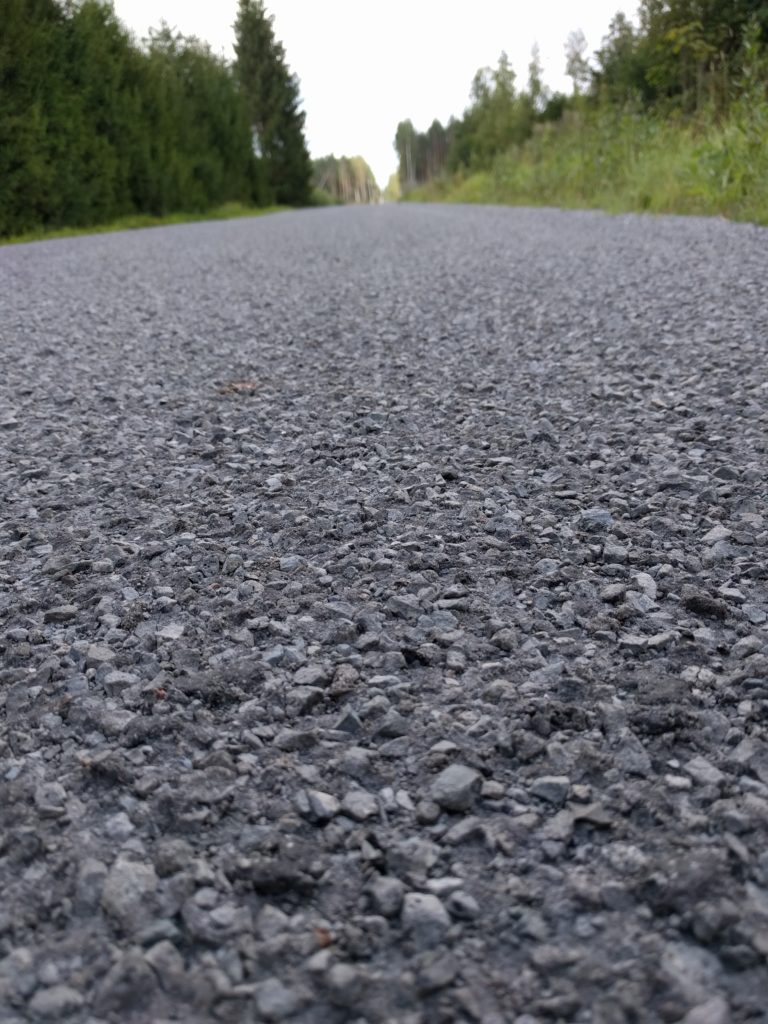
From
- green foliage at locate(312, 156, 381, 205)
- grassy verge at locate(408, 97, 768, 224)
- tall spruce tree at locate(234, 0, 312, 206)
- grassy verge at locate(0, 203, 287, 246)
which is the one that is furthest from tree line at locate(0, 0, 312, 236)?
green foliage at locate(312, 156, 381, 205)

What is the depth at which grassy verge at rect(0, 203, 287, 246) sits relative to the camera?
16219 mm

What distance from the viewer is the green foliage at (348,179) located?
144 metres

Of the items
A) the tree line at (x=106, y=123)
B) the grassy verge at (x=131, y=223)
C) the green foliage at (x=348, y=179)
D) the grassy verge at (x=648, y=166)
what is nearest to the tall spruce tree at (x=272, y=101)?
the tree line at (x=106, y=123)

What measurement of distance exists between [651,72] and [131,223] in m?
12.4

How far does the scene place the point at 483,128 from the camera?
1492 inches

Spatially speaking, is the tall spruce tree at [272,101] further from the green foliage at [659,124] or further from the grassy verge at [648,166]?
the grassy verge at [648,166]

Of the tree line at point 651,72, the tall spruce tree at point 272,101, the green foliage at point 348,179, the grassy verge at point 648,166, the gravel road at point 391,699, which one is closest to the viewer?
the gravel road at point 391,699

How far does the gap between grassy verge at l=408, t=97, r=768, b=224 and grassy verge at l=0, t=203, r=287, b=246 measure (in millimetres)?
8673

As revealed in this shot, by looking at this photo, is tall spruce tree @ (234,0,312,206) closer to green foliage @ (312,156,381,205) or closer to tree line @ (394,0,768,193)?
tree line @ (394,0,768,193)

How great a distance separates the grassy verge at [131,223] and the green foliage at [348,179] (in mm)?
117528

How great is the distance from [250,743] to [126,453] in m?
1.94

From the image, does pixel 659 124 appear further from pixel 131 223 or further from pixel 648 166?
pixel 131 223

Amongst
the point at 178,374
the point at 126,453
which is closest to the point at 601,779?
the point at 126,453

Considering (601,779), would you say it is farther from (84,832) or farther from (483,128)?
(483,128)
